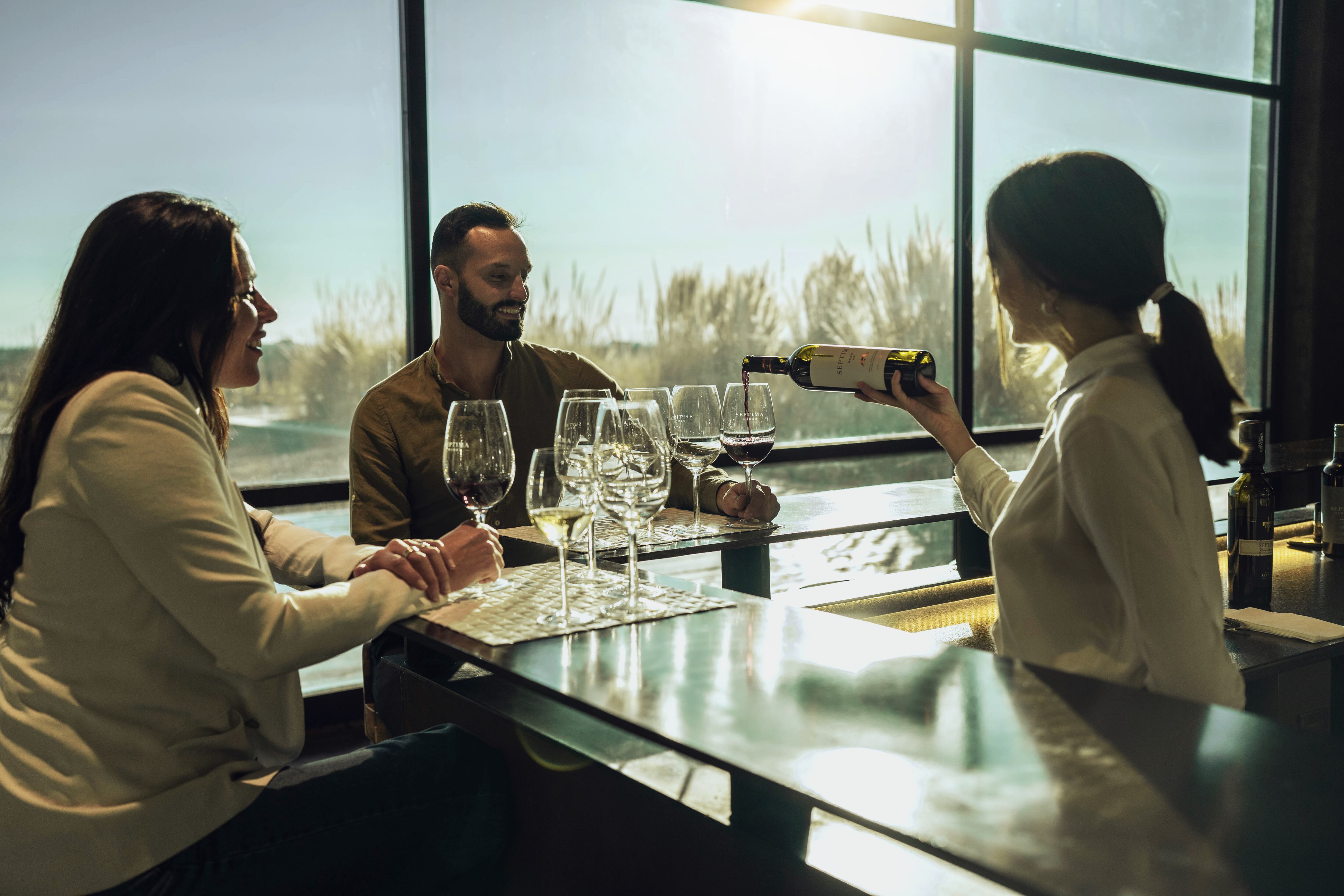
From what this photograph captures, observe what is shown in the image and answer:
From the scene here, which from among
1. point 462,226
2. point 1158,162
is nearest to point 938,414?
point 462,226

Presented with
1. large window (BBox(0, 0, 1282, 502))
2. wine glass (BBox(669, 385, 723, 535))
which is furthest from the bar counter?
large window (BBox(0, 0, 1282, 502))

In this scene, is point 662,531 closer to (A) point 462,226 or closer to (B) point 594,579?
(B) point 594,579

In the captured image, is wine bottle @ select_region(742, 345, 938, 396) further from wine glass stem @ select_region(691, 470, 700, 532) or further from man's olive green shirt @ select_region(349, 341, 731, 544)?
man's olive green shirt @ select_region(349, 341, 731, 544)

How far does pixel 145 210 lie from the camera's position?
1.28m

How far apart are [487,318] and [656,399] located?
768 millimetres

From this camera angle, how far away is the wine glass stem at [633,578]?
127cm

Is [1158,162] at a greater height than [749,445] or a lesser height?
greater

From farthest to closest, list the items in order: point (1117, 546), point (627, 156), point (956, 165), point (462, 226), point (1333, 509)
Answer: point (956, 165) < point (627, 156) < point (462, 226) < point (1333, 509) < point (1117, 546)

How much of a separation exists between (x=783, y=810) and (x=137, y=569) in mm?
731

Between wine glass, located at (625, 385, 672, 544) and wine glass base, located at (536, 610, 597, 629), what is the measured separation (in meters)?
0.45

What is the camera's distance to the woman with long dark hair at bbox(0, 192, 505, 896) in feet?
3.73

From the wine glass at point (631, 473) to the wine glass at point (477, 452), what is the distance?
189 mm

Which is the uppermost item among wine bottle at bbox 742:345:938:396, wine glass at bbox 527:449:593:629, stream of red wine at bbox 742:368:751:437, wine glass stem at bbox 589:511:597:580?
wine bottle at bbox 742:345:938:396

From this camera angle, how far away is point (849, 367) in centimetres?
171
